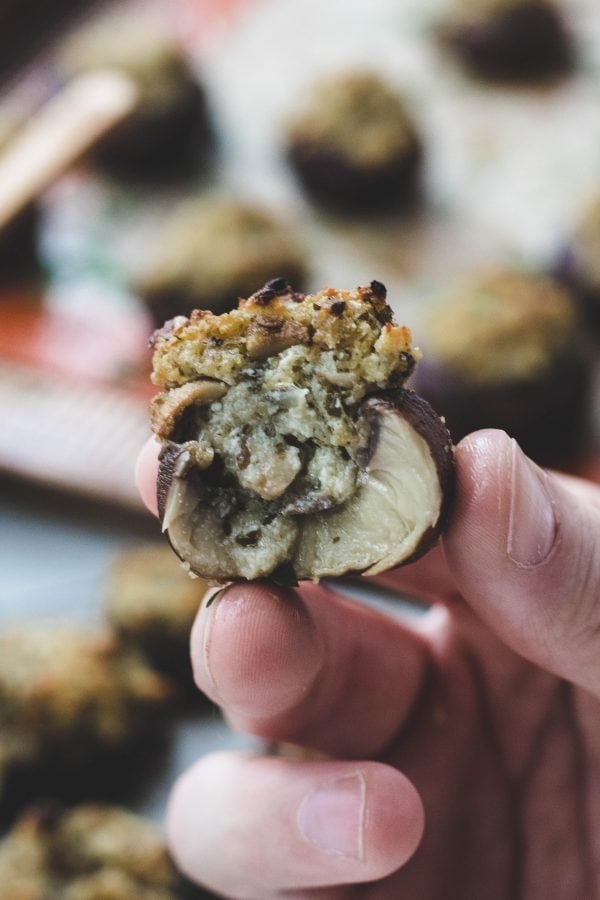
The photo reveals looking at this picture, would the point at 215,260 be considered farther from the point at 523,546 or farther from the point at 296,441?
the point at 523,546

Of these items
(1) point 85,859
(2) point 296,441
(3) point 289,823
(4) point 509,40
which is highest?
(4) point 509,40

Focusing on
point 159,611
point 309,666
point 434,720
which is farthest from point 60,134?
point 309,666

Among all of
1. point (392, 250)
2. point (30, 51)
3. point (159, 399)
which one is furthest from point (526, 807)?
point (30, 51)

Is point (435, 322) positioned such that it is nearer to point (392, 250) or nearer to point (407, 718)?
point (392, 250)

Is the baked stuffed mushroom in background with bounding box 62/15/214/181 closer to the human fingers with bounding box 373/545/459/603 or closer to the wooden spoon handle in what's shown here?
the wooden spoon handle

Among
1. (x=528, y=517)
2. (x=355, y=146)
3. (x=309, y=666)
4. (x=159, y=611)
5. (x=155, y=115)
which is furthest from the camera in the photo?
(x=155, y=115)

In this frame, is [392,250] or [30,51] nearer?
[392,250]

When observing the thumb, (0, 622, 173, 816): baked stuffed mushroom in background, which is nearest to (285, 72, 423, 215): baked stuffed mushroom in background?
(0, 622, 173, 816): baked stuffed mushroom in background

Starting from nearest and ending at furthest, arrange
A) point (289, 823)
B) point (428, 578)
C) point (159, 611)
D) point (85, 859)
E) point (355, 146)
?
point (289, 823)
point (428, 578)
point (85, 859)
point (159, 611)
point (355, 146)
